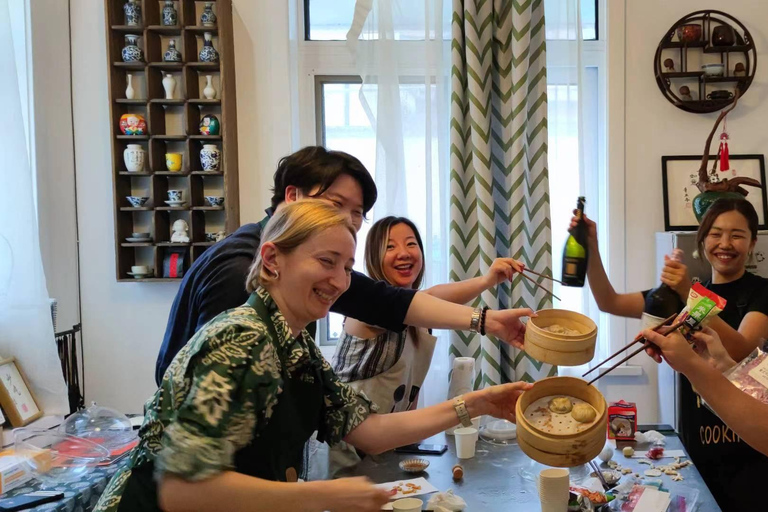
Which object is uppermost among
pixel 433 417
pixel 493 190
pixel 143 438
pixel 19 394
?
pixel 493 190

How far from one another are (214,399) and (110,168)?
9.28ft

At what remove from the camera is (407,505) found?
1547mm

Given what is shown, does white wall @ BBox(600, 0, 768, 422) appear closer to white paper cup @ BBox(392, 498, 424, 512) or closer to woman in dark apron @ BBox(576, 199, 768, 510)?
woman in dark apron @ BBox(576, 199, 768, 510)

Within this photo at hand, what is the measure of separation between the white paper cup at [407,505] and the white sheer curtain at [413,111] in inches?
72.5

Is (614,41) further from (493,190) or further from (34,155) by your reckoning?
(34,155)

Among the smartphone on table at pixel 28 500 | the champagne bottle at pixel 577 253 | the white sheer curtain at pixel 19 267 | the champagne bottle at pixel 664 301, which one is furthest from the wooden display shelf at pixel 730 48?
the smartphone on table at pixel 28 500

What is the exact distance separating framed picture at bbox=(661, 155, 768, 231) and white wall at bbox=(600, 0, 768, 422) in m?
0.04

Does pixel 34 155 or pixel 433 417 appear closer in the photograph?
pixel 433 417

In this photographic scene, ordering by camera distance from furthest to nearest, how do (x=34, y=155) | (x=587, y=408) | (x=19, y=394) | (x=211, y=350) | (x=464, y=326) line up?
(x=34, y=155) < (x=19, y=394) < (x=464, y=326) < (x=587, y=408) < (x=211, y=350)

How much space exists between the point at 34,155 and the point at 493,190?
2344 mm

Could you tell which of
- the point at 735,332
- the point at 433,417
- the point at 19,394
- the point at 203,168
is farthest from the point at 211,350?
the point at 203,168

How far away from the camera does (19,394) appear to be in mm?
2770

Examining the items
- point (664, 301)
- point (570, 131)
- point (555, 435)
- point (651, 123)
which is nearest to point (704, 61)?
point (651, 123)

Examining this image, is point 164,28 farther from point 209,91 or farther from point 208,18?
point 209,91
